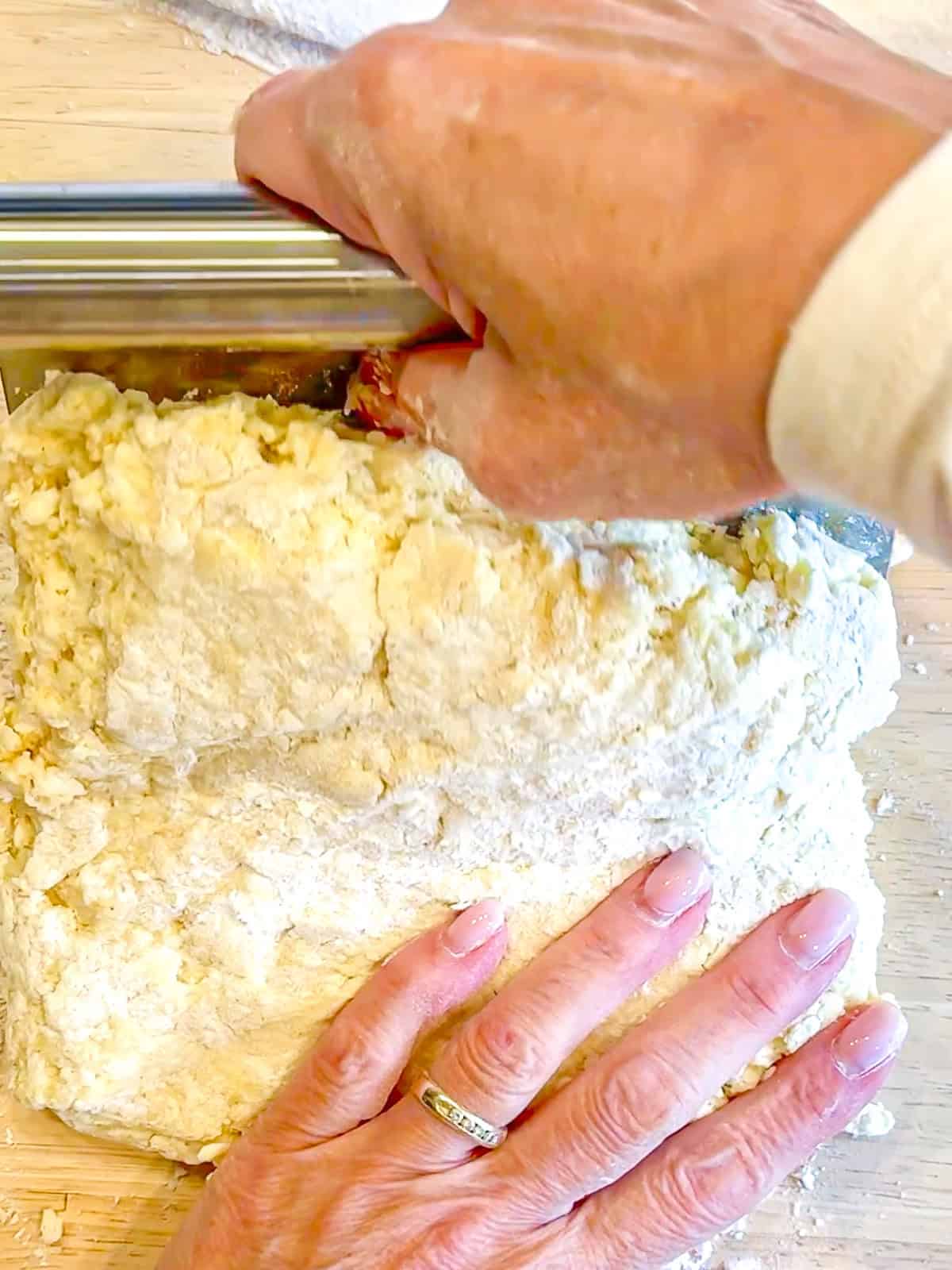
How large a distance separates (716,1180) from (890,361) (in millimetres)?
565

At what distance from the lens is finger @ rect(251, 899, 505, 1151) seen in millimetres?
740

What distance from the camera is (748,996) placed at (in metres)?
0.75

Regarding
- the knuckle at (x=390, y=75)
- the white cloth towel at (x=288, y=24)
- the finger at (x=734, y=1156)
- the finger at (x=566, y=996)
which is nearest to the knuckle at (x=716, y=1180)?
the finger at (x=734, y=1156)

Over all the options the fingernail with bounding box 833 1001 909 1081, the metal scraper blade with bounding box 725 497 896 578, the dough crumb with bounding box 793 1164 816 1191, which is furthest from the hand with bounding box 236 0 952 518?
the dough crumb with bounding box 793 1164 816 1191

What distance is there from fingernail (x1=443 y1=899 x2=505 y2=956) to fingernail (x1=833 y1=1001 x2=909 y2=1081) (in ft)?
0.76

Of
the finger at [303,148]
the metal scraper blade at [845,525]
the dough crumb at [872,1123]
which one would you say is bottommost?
the dough crumb at [872,1123]

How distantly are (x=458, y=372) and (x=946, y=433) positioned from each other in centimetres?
23

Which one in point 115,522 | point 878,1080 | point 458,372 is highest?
point 458,372

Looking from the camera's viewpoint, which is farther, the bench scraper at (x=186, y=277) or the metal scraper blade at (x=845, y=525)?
the metal scraper blade at (x=845, y=525)

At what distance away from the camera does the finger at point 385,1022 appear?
29.1 inches

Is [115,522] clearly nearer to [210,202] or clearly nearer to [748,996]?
[210,202]

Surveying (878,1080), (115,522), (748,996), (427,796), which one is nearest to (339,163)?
(115,522)

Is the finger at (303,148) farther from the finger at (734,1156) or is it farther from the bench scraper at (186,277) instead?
the finger at (734,1156)

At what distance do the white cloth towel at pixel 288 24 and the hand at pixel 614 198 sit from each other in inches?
20.5
